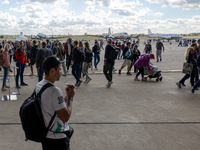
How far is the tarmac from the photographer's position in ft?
12.1

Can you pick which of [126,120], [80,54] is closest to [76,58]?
[80,54]

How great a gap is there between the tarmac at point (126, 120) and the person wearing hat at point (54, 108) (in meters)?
1.51

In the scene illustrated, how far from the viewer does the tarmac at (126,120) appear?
3.69 meters

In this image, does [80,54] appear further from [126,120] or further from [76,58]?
[126,120]

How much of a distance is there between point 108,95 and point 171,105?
214 centimetres

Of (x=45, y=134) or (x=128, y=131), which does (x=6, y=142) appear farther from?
(x=128, y=131)

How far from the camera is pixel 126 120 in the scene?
4785mm

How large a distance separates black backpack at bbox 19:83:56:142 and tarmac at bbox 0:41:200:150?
160cm

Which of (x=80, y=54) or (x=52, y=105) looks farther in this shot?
(x=80, y=54)

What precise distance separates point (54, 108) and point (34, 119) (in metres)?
0.23

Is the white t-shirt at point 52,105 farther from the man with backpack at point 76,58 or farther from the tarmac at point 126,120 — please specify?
the man with backpack at point 76,58

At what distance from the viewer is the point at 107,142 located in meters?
3.72

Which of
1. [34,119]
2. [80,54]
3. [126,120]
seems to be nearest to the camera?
[34,119]

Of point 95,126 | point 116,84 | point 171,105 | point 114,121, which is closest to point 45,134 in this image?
point 95,126
